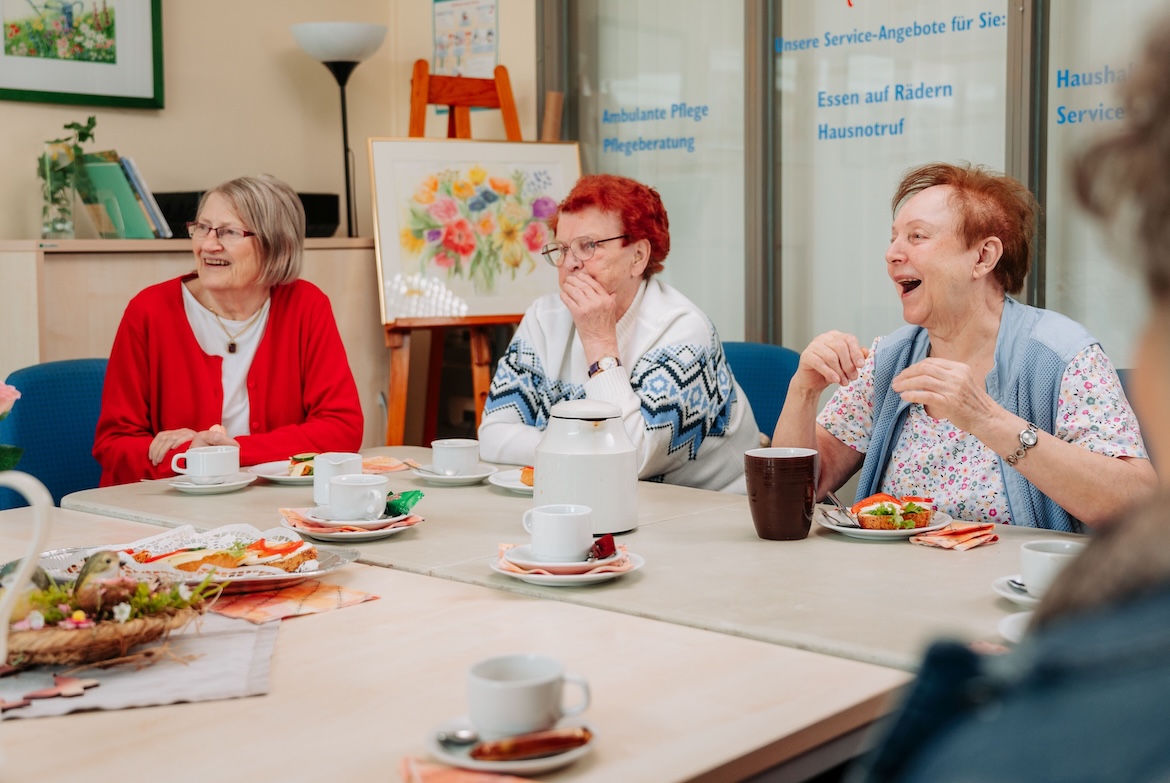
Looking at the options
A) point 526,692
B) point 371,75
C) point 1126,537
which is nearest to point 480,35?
point 371,75

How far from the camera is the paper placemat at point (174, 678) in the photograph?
109cm

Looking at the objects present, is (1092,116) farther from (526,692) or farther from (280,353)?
(526,692)

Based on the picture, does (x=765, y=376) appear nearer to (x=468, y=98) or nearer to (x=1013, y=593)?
(x=1013, y=593)

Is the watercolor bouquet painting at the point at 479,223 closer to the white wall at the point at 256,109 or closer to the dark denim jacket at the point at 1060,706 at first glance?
the white wall at the point at 256,109

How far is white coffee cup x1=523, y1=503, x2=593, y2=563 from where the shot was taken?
60.1 inches

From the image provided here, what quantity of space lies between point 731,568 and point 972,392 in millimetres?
489

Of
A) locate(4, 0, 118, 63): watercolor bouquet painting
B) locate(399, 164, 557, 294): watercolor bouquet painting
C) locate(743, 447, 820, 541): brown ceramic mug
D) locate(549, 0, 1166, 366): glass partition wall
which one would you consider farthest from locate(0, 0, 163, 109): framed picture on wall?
locate(743, 447, 820, 541): brown ceramic mug

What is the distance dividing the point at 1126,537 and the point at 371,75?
14.7 ft

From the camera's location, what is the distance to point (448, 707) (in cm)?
108

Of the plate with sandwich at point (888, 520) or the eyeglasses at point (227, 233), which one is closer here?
the plate with sandwich at point (888, 520)

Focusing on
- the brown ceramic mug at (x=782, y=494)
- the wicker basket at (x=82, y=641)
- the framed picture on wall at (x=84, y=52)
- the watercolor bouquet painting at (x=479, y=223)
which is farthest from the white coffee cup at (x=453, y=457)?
the framed picture on wall at (x=84, y=52)

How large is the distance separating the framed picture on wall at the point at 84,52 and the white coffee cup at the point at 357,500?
8.31ft

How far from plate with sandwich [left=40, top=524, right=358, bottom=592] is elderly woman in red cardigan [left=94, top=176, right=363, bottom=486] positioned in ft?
2.91

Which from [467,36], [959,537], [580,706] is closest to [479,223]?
[467,36]
